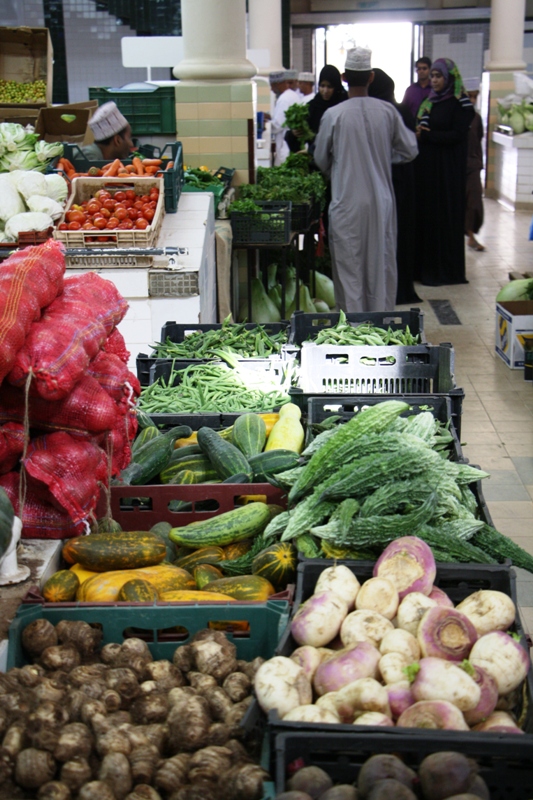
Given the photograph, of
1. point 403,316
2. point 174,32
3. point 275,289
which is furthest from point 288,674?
point 174,32

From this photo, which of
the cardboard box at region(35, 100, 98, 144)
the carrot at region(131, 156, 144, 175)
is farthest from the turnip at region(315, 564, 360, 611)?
the cardboard box at region(35, 100, 98, 144)

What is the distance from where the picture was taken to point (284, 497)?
303 centimetres

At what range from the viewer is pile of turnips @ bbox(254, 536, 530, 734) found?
1825 mm

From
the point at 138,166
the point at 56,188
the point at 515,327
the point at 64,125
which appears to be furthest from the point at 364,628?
the point at 64,125

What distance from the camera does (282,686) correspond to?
1873 millimetres

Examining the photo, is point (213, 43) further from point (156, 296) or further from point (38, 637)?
point (38, 637)

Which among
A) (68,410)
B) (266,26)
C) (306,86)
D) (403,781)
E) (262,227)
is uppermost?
(266,26)

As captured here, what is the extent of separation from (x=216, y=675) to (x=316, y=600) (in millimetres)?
292

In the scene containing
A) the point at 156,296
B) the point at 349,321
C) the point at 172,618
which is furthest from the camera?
the point at 156,296

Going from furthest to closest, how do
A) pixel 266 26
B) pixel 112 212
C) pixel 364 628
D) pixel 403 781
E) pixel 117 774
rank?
1. pixel 266 26
2. pixel 112 212
3. pixel 364 628
4. pixel 117 774
5. pixel 403 781

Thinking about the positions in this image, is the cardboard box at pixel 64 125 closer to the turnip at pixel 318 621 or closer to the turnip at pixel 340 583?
the turnip at pixel 340 583

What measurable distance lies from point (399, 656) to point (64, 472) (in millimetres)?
1114

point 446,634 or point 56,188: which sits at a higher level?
point 56,188

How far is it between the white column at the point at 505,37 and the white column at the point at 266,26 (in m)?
4.31
